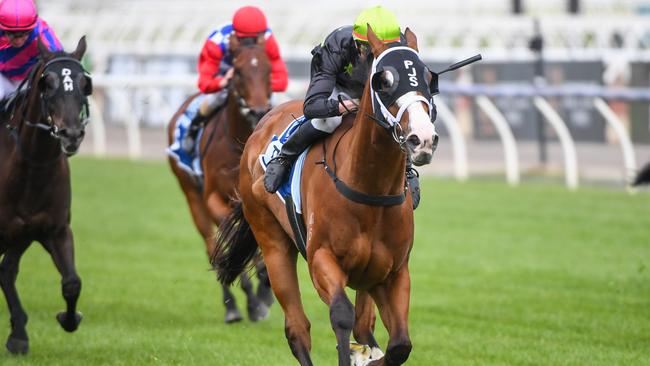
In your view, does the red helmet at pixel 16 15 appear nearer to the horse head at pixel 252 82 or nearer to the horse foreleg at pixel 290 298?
the horse head at pixel 252 82

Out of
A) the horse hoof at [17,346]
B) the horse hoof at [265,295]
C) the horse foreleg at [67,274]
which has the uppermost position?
the horse foreleg at [67,274]

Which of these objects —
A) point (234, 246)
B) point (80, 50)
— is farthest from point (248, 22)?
point (234, 246)

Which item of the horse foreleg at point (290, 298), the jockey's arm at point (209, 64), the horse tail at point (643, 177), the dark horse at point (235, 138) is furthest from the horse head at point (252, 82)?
the horse tail at point (643, 177)

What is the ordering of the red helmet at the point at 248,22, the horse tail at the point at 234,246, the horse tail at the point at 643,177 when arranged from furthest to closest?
1. the red helmet at the point at 248,22
2. the horse tail at the point at 643,177
3. the horse tail at the point at 234,246

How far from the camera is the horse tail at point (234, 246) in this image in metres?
6.67

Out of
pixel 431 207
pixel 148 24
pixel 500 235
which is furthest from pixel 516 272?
pixel 148 24

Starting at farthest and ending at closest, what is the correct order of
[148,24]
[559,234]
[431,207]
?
1. [148,24]
2. [431,207]
3. [559,234]

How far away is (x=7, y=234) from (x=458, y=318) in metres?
3.10

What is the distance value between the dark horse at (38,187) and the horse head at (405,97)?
2410mm

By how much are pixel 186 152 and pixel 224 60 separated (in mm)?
800

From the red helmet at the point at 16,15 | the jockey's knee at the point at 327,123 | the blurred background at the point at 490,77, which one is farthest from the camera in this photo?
the blurred background at the point at 490,77

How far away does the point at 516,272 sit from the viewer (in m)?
10.1

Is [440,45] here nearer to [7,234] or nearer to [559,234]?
[559,234]

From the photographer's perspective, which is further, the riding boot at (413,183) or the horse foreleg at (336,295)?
the riding boot at (413,183)
